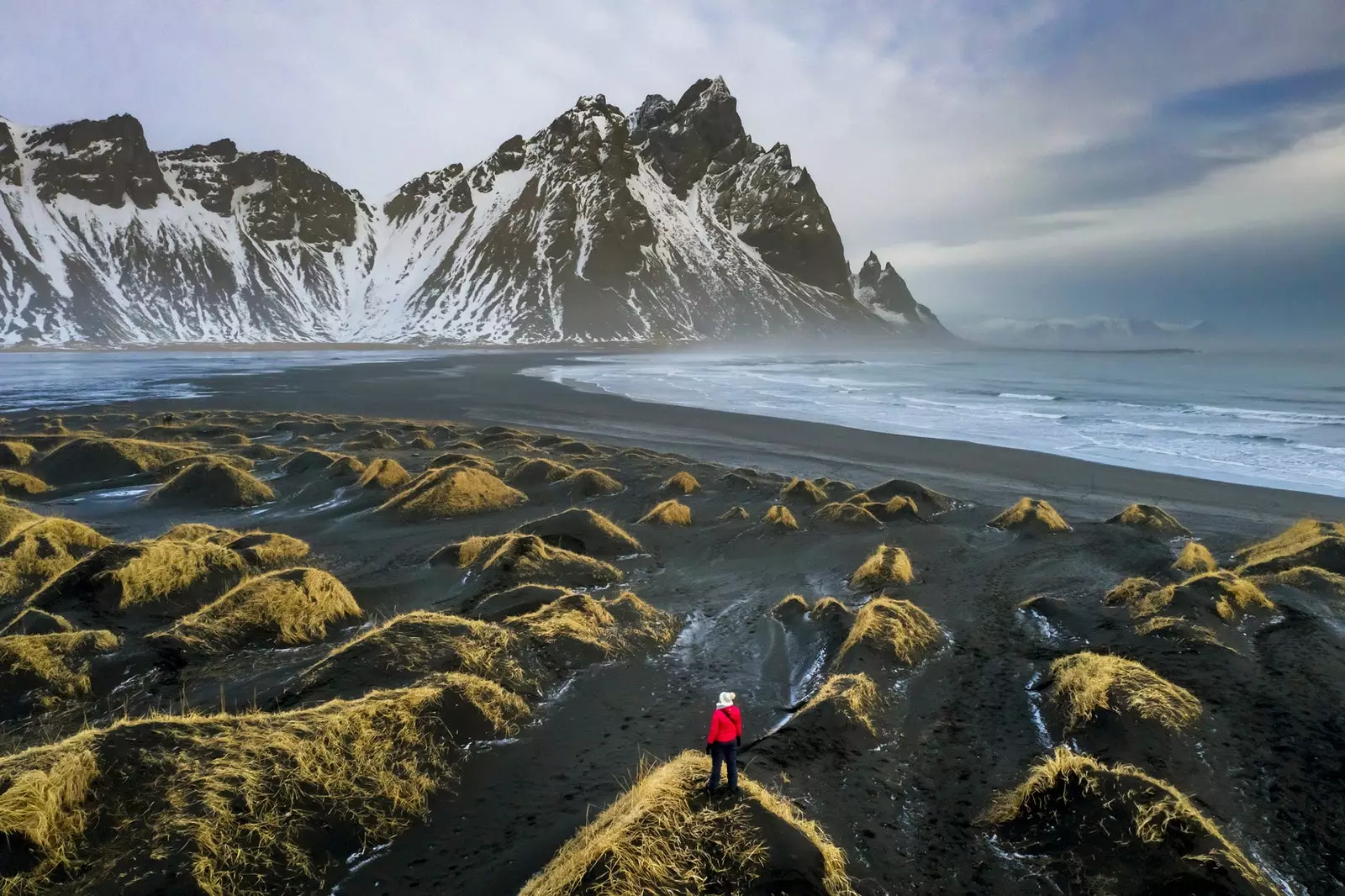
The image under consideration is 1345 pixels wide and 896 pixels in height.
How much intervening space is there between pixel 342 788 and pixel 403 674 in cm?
246

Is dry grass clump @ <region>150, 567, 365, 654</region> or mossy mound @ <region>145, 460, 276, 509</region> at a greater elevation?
dry grass clump @ <region>150, 567, 365, 654</region>

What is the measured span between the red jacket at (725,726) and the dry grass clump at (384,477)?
63.1ft

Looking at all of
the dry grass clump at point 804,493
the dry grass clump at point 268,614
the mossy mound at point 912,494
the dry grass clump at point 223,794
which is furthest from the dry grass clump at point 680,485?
the dry grass clump at point 223,794

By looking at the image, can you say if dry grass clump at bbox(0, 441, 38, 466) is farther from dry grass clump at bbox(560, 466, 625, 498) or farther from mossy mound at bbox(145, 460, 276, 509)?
dry grass clump at bbox(560, 466, 625, 498)

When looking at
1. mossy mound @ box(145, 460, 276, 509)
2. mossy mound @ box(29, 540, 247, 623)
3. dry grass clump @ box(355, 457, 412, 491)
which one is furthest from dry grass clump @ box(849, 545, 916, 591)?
mossy mound @ box(145, 460, 276, 509)

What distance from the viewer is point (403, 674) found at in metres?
9.73

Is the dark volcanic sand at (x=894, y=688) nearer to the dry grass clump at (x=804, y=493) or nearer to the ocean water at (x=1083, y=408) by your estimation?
the dry grass clump at (x=804, y=493)

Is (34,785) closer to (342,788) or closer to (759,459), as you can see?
(342,788)

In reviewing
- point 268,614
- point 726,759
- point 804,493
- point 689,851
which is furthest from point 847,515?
point 689,851

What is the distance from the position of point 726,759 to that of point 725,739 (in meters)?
0.56

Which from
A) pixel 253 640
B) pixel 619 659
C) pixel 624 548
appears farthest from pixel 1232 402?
pixel 253 640

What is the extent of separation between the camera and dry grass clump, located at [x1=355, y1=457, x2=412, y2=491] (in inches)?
912

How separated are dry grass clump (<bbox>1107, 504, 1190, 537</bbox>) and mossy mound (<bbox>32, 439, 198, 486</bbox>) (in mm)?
33245

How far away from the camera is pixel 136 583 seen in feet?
41.1
